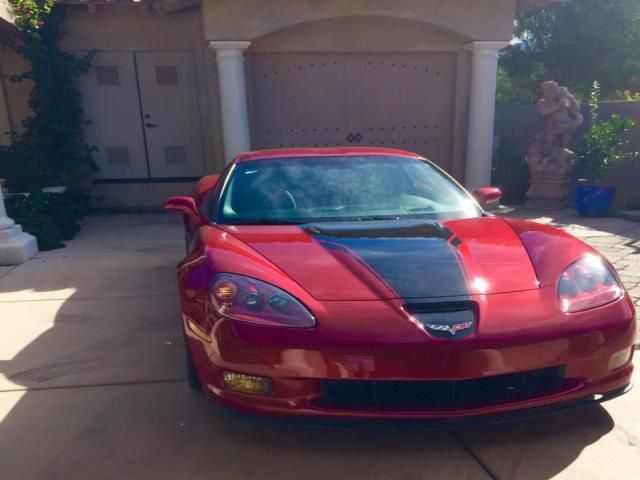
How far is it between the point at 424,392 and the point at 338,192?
1.40 m

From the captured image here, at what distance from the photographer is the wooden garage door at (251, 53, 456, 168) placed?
7.89 m

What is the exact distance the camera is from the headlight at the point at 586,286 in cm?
199

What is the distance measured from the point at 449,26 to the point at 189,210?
18.7 ft

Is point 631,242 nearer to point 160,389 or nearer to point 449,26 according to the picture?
point 449,26

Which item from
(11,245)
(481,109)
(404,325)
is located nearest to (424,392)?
(404,325)

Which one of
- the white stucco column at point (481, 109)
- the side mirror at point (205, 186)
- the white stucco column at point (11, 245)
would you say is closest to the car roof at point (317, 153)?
the side mirror at point (205, 186)

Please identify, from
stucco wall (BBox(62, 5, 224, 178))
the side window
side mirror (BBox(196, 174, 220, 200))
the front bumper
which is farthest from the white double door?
the front bumper

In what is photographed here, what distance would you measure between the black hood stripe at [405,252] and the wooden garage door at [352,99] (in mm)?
5766

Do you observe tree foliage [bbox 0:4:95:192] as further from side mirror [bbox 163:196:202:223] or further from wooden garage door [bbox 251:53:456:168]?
side mirror [bbox 163:196:202:223]

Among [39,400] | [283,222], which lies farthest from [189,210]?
[39,400]

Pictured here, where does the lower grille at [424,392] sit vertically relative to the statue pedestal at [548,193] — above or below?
above

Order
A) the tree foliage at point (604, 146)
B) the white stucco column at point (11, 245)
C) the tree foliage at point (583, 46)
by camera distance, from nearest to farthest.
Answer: the white stucco column at point (11, 245) < the tree foliage at point (604, 146) < the tree foliage at point (583, 46)

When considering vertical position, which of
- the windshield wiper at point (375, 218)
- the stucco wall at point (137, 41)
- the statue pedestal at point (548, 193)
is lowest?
the statue pedestal at point (548, 193)

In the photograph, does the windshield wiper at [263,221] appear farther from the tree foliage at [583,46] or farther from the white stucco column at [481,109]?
the tree foliage at [583,46]
